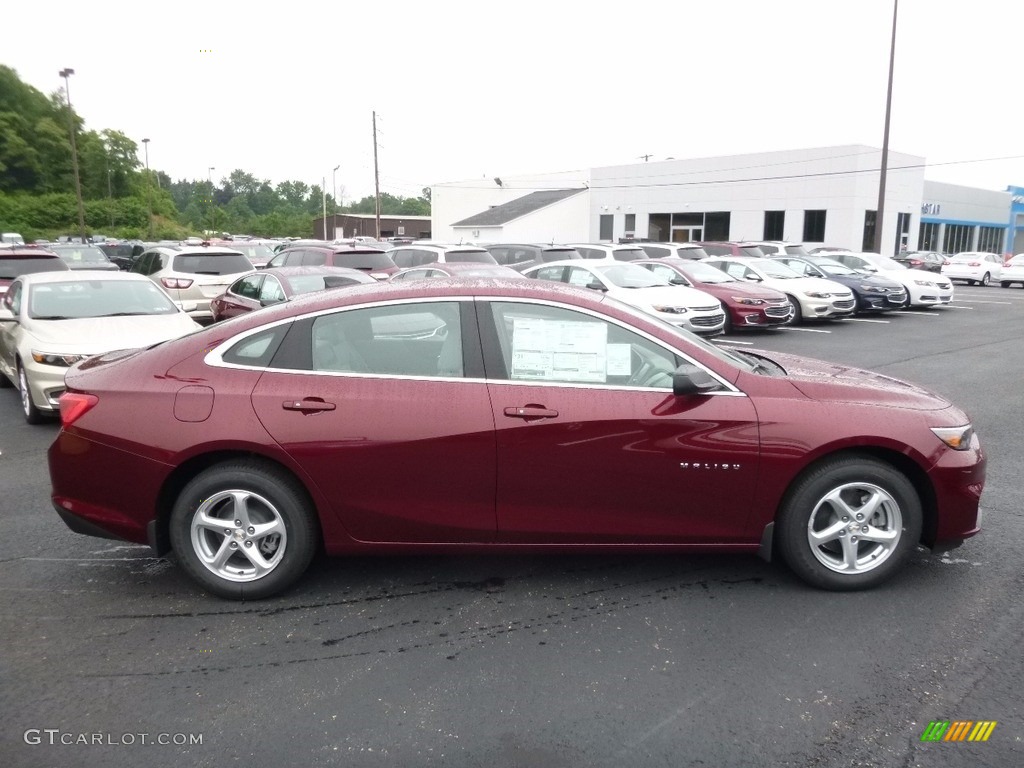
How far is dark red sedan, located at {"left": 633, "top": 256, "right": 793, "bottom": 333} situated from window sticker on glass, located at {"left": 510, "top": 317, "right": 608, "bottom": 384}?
12386 millimetres

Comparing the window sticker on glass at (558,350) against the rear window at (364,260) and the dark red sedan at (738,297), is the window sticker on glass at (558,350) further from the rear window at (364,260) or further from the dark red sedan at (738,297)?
the rear window at (364,260)

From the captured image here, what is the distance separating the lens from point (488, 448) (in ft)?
13.0

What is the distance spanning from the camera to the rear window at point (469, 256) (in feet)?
60.9

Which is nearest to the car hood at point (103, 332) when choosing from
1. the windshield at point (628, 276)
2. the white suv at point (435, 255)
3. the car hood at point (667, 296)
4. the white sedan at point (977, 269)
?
A: the car hood at point (667, 296)

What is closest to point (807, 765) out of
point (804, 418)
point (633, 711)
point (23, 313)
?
point (633, 711)

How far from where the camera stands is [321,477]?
4.01 m

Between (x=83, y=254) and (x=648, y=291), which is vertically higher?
(x=83, y=254)

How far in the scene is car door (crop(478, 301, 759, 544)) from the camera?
3973mm

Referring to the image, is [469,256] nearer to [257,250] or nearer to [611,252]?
[611,252]

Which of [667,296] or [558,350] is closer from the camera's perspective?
[558,350]

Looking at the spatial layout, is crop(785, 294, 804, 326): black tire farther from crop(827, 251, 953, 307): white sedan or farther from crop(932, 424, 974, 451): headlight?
crop(932, 424, 974, 451): headlight

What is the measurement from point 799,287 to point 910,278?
5.31 metres
